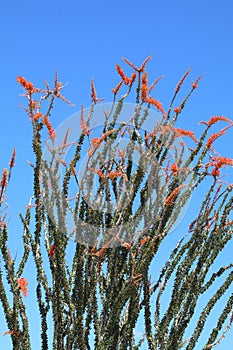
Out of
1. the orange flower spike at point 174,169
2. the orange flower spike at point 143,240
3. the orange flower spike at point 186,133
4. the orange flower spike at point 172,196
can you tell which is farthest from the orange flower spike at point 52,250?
the orange flower spike at point 186,133

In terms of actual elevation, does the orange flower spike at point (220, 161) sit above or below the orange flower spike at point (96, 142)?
below

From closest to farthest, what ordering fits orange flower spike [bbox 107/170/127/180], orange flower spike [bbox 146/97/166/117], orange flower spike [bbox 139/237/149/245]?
1. orange flower spike [bbox 139/237/149/245]
2. orange flower spike [bbox 107/170/127/180]
3. orange flower spike [bbox 146/97/166/117]

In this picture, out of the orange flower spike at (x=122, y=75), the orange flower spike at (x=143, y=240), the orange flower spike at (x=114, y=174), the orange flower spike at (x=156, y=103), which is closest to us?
the orange flower spike at (x=143, y=240)

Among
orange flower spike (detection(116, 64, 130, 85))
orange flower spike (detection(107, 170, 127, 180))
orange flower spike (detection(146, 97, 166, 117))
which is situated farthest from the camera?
orange flower spike (detection(116, 64, 130, 85))

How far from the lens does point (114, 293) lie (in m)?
3.47

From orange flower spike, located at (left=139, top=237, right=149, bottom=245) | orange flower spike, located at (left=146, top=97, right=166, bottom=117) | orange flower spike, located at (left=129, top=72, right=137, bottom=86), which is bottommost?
orange flower spike, located at (left=139, top=237, right=149, bottom=245)

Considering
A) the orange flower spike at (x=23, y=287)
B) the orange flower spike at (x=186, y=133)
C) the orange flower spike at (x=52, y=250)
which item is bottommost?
the orange flower spike at (x=23, y=287)

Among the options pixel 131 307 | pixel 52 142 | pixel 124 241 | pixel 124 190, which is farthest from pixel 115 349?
pixel 52 142

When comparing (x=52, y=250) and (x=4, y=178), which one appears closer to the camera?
(x=52, y=250)

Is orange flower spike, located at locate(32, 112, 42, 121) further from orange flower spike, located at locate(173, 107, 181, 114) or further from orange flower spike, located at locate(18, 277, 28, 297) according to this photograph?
orange flower spike, located at locate(18, 277, 28, 297)

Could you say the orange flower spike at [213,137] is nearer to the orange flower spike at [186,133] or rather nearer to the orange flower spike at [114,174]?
the orange flower spike at [186,133]

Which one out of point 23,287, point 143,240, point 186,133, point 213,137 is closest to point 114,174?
point 143,240

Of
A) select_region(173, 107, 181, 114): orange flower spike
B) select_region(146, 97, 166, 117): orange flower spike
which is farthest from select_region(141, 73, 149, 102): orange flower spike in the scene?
select_region(173, 107, 181, 114): orange flower spike

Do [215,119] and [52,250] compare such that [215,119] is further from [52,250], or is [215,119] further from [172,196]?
[52,250]
